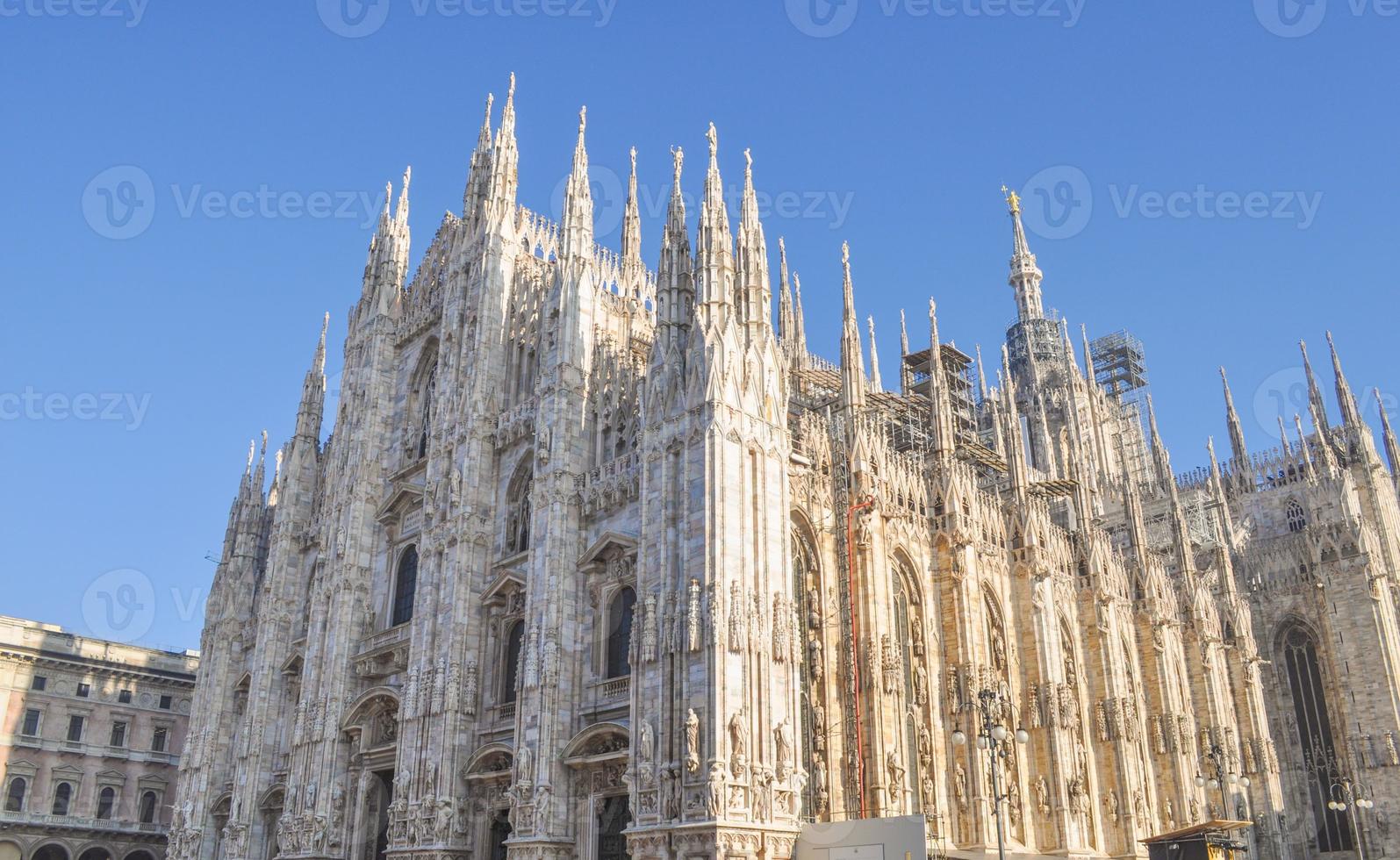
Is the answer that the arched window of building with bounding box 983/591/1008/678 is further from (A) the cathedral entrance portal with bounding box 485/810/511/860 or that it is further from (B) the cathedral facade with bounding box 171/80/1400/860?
(A) the cathedral entrance portal with bounding box 485/810/511/860

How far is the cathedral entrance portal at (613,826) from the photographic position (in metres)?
27.9

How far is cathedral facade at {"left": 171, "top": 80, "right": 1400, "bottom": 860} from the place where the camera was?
27.5m

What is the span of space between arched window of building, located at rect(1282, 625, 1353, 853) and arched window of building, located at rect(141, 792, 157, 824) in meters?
59.1

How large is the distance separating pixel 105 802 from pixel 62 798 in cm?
213

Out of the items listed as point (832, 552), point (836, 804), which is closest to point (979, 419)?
point (832, 552)

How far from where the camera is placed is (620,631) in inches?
1192

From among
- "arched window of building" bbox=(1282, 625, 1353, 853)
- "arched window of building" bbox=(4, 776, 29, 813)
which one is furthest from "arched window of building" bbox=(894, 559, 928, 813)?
"arched window of building" bbox=(4, 776, 29, 813)

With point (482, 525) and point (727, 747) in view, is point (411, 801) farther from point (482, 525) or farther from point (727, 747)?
point (727, 747)

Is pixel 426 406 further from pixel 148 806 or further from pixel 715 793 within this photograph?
pixel 148 806

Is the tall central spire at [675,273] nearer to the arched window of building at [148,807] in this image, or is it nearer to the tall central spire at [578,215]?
the tall central spire at [578,215]

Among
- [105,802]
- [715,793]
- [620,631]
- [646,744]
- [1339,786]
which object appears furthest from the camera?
[105,802]

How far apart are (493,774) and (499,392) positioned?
512 inches

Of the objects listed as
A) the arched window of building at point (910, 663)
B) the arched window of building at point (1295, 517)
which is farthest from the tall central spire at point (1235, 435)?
the arched window of building at point (910, 663)

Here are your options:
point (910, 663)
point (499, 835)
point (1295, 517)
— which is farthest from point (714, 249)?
point (1295, 517)
